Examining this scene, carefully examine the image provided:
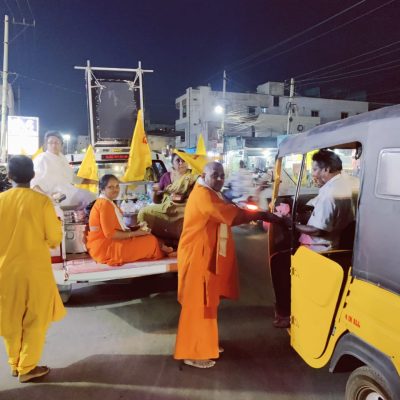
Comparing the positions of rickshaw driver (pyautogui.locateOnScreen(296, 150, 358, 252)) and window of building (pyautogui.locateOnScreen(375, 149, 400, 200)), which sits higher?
window of building (pyautogui.locateOnScreen(375, 149, 400, 200))

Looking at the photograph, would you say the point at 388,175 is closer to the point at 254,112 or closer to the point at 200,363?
the point at 200,363

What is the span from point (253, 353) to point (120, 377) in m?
1.41

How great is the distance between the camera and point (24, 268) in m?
3.54

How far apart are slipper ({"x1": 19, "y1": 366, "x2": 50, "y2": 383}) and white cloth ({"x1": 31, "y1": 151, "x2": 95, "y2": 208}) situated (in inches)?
95.8

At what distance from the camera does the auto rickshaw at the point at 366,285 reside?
2.29 metres

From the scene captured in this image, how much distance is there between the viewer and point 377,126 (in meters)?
2.48

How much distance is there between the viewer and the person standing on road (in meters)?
3.52

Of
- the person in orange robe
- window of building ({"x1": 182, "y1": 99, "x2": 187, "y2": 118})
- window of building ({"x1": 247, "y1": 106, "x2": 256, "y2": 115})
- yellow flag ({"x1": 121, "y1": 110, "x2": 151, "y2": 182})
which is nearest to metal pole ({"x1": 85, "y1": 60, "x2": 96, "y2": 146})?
yellow flag ({"x1": 121, "y1": 110, "x2": 151, "y2": 182})

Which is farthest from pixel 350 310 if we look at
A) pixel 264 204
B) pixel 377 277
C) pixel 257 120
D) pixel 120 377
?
pixel 257 120

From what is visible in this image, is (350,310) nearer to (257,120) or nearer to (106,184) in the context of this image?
(106,184)

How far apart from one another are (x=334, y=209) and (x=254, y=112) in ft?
145

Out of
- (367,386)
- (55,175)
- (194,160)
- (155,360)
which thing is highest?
(194,160)

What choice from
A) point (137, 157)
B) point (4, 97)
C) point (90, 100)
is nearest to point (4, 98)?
point (4, 97)

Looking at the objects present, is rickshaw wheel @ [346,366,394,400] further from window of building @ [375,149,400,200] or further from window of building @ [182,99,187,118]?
window of building @ [182,99,187,118]
